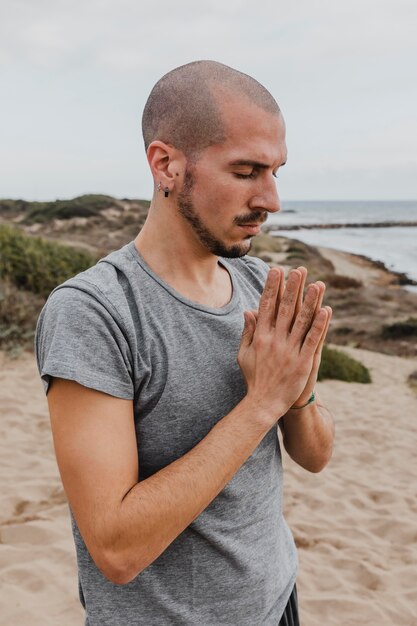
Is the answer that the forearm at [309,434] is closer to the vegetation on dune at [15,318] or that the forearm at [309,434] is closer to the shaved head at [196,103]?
the shaved head at [196,103]

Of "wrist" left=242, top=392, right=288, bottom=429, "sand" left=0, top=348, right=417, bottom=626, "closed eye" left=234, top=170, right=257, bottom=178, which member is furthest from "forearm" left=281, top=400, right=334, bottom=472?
"sand" left=0, top=348, right=417, bottom=626

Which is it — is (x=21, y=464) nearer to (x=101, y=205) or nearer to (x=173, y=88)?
(x=173, y=88)

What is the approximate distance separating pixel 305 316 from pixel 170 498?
48 centimetres

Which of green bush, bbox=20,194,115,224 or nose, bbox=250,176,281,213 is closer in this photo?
nose, bbox=250,176,281,213

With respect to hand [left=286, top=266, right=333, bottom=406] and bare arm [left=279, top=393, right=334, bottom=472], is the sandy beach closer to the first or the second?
bare arm [left=279, top=393, right=334, bottom=472]

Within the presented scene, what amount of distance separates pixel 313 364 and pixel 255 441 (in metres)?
0.23

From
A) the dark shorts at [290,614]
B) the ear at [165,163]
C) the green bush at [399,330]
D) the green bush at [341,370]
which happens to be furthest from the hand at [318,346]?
the green bush at [399,330]

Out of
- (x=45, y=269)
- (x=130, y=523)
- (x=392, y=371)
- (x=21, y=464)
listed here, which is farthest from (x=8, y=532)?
(x=392, y=371)

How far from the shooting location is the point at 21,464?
17.4 feet

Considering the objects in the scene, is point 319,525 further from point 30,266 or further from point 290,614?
point 30,266

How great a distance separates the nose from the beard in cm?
8

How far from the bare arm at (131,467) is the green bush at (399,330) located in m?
14.1

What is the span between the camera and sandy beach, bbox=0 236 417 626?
362 cm

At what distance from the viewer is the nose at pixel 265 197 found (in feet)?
4.61
